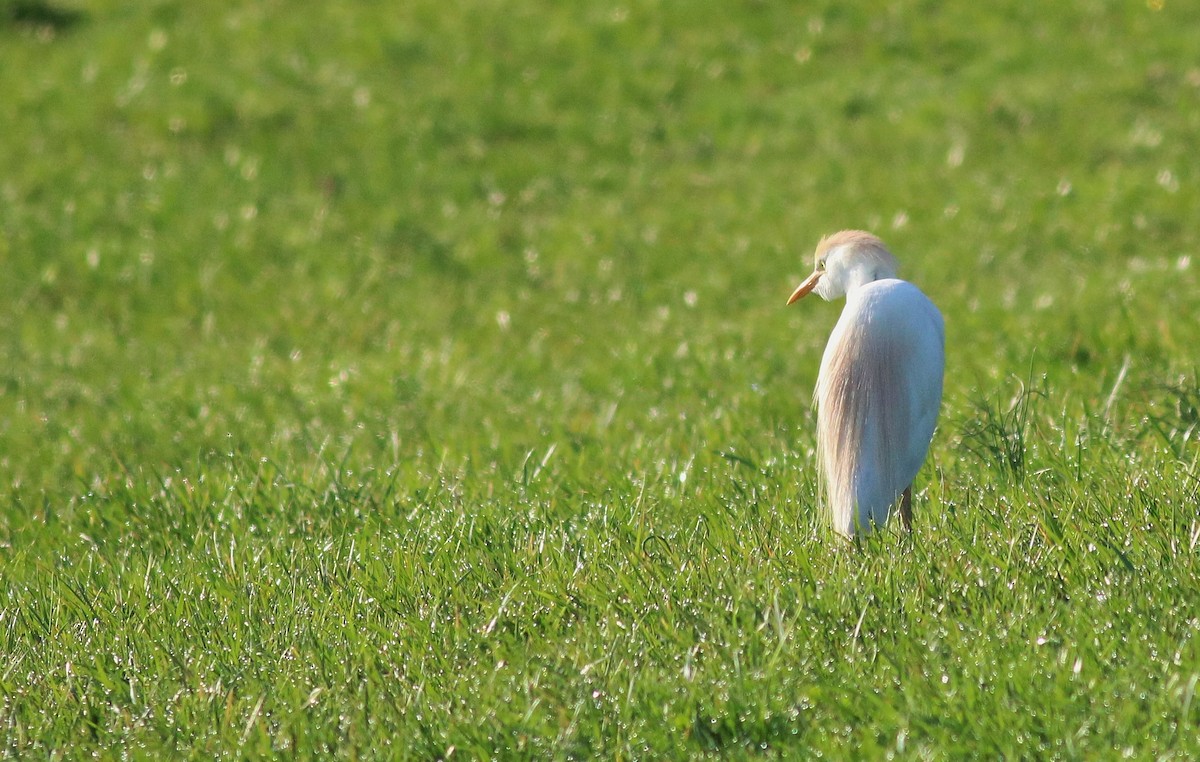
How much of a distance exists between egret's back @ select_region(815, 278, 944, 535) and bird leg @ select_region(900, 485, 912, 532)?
0.10 feet

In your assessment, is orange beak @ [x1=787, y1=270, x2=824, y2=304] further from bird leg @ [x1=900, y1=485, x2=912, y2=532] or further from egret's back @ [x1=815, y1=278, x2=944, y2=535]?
bird leg @ [x1=900, y1=485, x2=912, y2=532]

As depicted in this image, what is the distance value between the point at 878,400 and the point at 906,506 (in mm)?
351

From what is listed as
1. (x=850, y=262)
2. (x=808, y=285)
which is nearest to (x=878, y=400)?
(x=850, y=262)

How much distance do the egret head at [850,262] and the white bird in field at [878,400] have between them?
25 centimetres

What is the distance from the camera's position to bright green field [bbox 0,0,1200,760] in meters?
3.12

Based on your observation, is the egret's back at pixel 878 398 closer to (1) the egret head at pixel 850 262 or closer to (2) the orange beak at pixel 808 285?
(1) the egret head at pixel 850 262

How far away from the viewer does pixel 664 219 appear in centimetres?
1034

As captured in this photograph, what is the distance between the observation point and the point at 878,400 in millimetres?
3779

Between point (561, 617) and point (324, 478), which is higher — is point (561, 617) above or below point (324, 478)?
above

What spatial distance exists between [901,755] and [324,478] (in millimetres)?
3105

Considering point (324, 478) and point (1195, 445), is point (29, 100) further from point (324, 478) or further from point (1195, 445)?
point (1195, 445)

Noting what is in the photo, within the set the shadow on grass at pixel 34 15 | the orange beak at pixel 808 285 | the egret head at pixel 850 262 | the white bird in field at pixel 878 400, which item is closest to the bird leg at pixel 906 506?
the white bird in field at pixel 878 400

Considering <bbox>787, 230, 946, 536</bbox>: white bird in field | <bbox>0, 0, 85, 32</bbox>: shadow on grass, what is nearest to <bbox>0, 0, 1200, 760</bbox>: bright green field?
<bbox>0, 0, 85, 32</bbox>: shadow on grass

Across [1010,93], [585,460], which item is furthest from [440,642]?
[1010,93]
